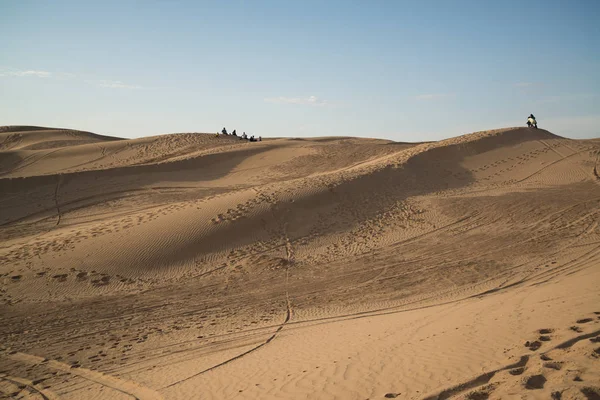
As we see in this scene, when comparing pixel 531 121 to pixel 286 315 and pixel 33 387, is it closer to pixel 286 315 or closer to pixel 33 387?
pixel 286 315

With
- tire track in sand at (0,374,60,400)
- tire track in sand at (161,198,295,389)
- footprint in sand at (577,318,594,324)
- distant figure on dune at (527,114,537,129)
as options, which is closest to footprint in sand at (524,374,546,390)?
footprint in sand at (577,318,594,324)

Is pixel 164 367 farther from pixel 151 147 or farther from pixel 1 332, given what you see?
pixel 151 147

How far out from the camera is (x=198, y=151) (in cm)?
3469

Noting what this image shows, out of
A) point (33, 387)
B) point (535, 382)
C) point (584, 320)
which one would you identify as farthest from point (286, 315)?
point (535, 382)

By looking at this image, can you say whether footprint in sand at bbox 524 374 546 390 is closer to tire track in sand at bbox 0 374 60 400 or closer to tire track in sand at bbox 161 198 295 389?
tire track in sand at bbox 161 198 295 389

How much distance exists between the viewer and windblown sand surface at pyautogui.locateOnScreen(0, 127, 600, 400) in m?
6.55

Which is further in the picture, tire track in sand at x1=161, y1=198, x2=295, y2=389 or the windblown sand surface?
tire track in sand at x1=161, y1=198, x2=295, y2=389

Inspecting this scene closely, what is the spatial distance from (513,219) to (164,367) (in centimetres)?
1403

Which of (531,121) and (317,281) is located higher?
(531,121)

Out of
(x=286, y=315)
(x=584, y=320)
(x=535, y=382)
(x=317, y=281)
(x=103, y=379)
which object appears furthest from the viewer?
(x=317, y=281)

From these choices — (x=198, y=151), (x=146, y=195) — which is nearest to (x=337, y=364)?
(x=146, y=195)

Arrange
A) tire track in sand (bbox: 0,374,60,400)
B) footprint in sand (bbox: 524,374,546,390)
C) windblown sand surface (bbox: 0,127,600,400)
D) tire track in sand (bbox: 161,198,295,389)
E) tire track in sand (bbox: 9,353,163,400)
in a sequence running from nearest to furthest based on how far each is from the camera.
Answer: footprint in sand (bbox: 524,374,546,390) → windblown sand surface (bbox: 0,127,600,400) → tire track in sand (bbox: 9,353,163,400) → tire track in sand (bbox: 0,374,60,400) → tire track in sand (bbox: 161,198,295,389)

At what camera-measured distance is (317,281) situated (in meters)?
13.2

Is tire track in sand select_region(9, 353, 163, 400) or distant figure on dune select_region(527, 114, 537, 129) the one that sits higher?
distant figure on dune select_region(527, 114, 537, 129)
